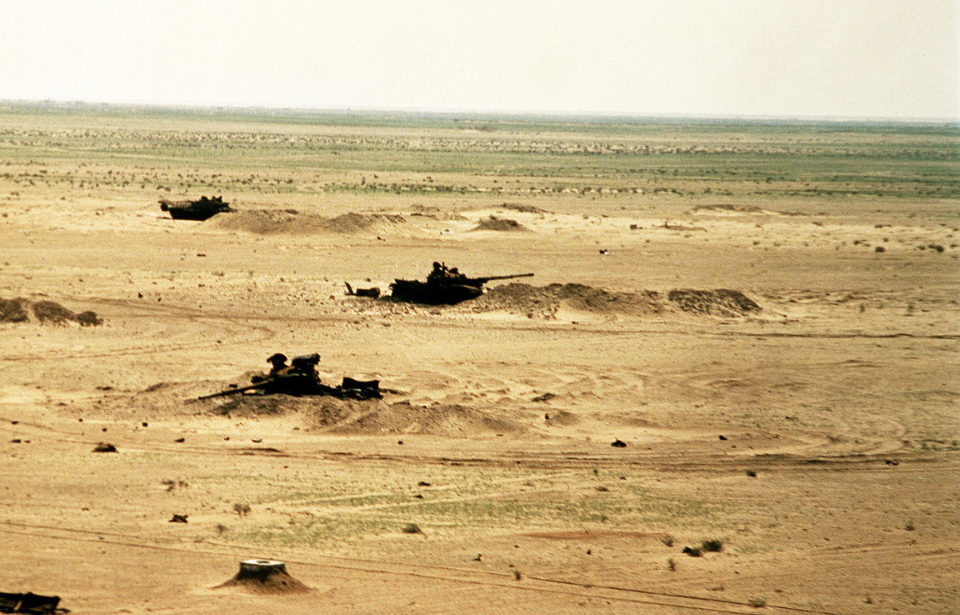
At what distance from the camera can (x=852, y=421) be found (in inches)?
706

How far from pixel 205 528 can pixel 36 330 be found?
1133cm

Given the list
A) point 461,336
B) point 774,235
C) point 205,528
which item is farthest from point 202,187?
point 205,528

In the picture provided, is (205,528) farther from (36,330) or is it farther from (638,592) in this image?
(36,330)

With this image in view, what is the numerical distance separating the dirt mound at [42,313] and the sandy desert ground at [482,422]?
0.21 metres

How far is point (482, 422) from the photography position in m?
16.5

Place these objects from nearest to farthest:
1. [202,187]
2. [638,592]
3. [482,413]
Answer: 1. [638,592]
2. [482,413]
3. [202,187]

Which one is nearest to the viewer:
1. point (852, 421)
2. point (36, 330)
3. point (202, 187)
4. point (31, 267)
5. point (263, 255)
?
point (852, 421)

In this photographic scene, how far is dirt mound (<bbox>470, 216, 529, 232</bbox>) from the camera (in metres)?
40.4

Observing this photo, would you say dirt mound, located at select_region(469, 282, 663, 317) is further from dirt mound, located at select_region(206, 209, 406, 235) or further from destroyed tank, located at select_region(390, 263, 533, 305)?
dirt mound, located at select_region(206, 209, 406, 235)

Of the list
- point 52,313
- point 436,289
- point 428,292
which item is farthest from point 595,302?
point 52,313

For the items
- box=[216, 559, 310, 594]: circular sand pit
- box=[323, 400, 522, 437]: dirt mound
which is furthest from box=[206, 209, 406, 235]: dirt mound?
box=[216, 559, 310, 594]: circular sand pit

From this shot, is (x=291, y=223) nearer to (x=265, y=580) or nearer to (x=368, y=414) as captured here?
(x=368, y=414)

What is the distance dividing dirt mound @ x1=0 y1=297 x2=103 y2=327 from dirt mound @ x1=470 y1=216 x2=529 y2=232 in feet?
64.6

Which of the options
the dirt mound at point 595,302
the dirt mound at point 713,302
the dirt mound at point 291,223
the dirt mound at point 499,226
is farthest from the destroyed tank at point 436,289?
the dirt mound at point 499,226
